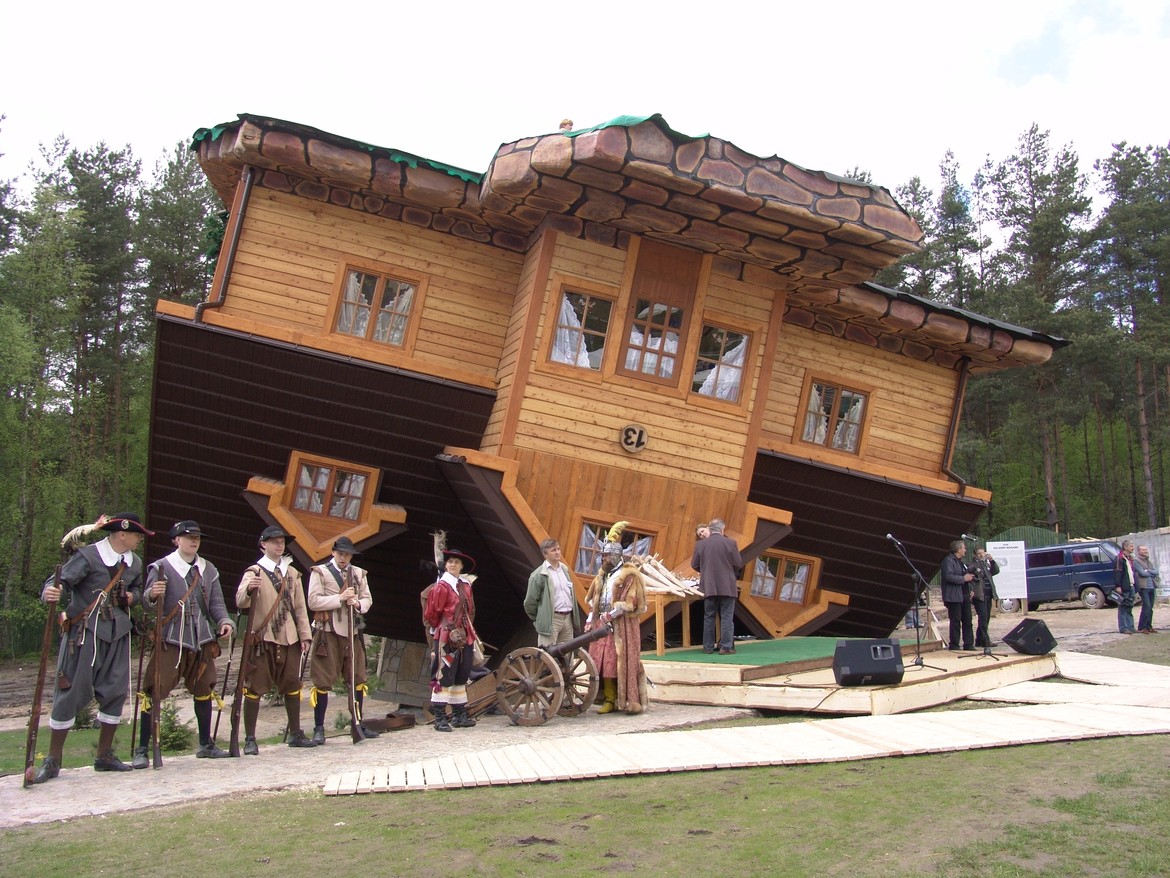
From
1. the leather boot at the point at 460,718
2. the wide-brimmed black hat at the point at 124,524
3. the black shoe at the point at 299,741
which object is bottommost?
the black shoe at the point at 299,741

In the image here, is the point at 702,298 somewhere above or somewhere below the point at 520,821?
above

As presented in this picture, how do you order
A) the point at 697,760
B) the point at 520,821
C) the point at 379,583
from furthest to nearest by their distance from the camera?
1. the point at 379,583
2. the point at 697,760
3. the point at 520,821

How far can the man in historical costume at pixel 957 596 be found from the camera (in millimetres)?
13484

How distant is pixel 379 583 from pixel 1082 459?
170ft

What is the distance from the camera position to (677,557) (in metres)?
13.4

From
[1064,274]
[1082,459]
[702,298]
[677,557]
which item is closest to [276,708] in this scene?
[677,557]

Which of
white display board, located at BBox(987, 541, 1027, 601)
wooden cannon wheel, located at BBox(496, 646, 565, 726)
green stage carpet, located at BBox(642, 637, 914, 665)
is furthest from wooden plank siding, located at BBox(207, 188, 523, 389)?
white display board, located at BBox(987, 541, 1027, 601)

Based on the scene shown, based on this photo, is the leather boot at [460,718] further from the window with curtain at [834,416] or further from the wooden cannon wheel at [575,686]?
the window with curtain at [834,416]

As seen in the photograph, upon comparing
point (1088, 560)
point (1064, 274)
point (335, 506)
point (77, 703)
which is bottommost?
point (77, 703)

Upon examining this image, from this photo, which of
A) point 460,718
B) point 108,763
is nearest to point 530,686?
point 460,718

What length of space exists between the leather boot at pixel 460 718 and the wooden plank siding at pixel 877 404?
7021mm

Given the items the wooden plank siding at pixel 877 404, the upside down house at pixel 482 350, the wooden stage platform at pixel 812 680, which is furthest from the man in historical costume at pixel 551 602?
the wooden plank siding at pixel 877 404

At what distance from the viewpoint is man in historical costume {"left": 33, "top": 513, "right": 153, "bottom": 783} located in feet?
23.8

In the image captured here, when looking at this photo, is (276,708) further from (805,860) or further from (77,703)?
(805,860)
